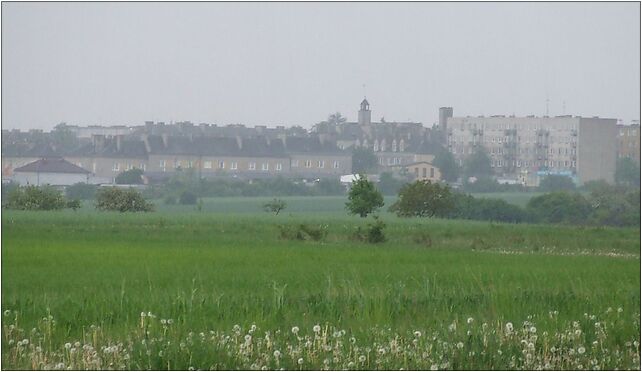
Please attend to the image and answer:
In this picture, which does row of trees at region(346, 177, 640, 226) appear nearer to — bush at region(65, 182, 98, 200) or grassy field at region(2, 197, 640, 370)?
bush at region(65, 182, 98, 200)

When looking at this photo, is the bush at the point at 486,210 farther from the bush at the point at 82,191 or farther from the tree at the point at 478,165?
the bush at the point at 82,191

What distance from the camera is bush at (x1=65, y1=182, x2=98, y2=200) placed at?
63.7 meters

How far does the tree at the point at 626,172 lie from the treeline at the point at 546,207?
32.4 ft

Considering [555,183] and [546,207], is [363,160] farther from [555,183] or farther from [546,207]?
[546,207]

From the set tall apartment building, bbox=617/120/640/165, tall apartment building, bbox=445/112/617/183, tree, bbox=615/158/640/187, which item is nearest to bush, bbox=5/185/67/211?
tall apartment building, bbox=445/112/617/183

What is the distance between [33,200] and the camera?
50969 mm

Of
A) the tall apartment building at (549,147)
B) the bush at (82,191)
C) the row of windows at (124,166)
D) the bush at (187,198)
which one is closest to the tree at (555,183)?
the tall apartment building at (549,147)

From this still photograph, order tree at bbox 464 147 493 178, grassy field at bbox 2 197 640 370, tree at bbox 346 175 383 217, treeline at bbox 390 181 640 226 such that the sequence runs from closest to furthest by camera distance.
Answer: grassy field at bbox 2 197 640 370, tree at bbox 346 175 383 217, treeline at bbox 390 181 640 226, tree at bbox 464 147 493 178

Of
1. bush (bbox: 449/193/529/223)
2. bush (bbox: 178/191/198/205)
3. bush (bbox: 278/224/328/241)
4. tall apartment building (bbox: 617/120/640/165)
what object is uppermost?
tall apartment building (bbox: 617/120/640/165)

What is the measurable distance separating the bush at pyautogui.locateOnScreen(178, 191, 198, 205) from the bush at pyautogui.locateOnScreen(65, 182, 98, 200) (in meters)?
5.34

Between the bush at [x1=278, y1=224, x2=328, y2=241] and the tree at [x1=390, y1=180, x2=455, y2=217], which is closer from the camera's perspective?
the bush at [x1=278, y1=224, x2=328, y2=241]

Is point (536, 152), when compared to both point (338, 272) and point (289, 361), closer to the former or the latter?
point (338, 272)

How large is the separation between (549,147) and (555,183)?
6491 millimetres

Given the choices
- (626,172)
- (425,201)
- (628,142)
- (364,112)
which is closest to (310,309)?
(425,201)
